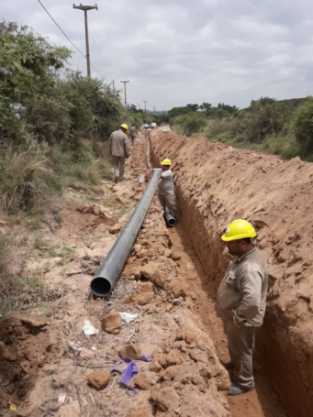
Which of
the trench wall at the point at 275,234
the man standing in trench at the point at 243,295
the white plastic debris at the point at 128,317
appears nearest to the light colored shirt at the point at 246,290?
the man standing in trench at the point at 243,295

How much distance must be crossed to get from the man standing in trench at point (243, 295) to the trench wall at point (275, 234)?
11.3 inches

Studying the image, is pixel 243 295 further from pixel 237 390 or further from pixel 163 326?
pixel 163 326

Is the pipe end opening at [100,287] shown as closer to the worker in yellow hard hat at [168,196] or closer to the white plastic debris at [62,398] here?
the white plastic debris at [62,398]

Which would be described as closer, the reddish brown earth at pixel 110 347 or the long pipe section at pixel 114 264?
the reddish brown earth at pixel 110 347

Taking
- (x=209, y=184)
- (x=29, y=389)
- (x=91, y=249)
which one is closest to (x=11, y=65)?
(x=91, y=249)

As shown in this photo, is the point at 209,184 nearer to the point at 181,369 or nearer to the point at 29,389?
the point at 181,369

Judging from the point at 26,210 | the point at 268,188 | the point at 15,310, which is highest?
the point at 268,188

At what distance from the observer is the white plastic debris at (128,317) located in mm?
4156

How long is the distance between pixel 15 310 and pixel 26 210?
10.7ft

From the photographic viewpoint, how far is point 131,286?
4910 millimetres

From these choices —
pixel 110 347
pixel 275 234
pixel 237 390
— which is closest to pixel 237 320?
pixel 237 390

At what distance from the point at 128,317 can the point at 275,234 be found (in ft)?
6.54

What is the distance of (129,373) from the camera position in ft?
10.8

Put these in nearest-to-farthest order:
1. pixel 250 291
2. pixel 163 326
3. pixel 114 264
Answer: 1. pixel 250 291
2. pixel 163 326
3. pixel 114 264
